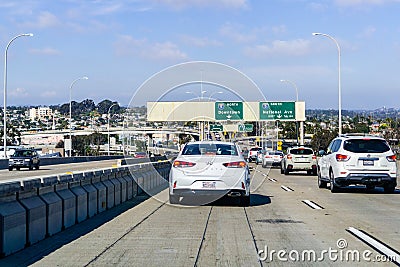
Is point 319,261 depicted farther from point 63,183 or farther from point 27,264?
point 63,183

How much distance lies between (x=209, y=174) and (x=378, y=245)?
20.7 ft

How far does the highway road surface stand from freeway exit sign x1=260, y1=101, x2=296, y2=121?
175 ft

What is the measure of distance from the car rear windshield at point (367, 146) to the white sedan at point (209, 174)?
6.31 metres

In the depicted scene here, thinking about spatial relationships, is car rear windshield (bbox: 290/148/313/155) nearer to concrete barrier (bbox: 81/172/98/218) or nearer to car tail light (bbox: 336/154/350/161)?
car tail light (bbox: 336/154/350/161)

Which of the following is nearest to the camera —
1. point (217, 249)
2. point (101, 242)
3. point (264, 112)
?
point (217, 249)

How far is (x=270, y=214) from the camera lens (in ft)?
51.4

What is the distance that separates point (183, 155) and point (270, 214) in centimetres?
287

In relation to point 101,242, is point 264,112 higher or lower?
higher

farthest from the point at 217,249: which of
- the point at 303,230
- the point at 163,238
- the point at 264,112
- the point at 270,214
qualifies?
the point at 264,112

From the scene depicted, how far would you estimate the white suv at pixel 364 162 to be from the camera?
2152 cm

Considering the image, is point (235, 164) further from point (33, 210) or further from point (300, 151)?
point (300, 151)

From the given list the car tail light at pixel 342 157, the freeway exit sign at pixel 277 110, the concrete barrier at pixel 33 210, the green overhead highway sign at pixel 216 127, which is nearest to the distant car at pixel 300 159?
the car tail light at pixel 342 157

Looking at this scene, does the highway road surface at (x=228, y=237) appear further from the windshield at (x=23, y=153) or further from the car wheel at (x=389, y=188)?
the windshield at (x=23, y=153)

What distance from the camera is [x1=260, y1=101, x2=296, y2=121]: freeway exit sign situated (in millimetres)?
71562
